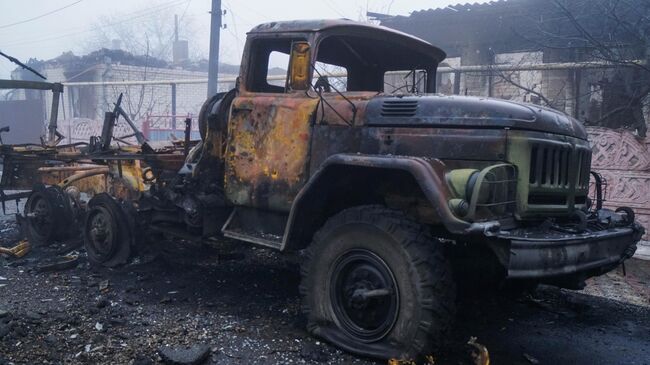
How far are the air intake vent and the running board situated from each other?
1227mm

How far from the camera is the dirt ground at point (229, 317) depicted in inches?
143

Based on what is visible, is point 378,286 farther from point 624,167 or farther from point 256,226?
point 624,167

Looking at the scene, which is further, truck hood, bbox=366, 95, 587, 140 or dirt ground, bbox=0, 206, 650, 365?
dirt ground, bbox=0, 206, 650, 365

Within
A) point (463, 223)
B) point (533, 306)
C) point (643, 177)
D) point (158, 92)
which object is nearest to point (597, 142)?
point (643, 177)

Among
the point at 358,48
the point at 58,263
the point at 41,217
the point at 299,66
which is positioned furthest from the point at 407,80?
the point at 41,217

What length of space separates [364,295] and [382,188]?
810mm

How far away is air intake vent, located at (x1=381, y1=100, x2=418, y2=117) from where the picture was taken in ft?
12.1

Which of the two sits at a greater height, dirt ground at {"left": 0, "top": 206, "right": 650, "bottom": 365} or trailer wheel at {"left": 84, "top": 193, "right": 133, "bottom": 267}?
trailer wheel at {"left": 84, "top": 193, "right": 133, "bottom": 267}

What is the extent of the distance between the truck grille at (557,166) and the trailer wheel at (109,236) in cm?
403

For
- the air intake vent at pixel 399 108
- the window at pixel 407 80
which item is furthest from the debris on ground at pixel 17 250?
the air intake vent at pixel 399 108

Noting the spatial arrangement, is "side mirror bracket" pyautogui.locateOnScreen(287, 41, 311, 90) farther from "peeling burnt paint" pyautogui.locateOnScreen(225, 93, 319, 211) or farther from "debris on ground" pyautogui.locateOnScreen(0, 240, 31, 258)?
"debris on ground" pyautogui.locateOnScreen(0, 240, 31, 258)

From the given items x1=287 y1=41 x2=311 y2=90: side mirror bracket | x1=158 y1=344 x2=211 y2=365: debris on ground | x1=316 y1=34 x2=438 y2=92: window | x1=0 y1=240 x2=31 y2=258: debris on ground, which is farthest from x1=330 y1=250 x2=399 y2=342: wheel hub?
x1=0 y1=240 x2=31 y2=258: debris on ground

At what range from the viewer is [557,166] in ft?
12.0

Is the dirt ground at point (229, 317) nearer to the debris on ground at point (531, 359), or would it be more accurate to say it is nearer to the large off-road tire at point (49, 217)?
the debris on ground at point (531, 359)
